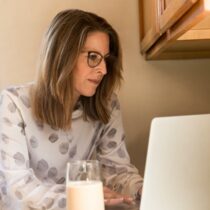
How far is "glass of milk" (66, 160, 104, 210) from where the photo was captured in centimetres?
72

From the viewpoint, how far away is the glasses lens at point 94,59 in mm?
1185

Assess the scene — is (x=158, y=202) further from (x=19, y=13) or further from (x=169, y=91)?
(x=19, y=13)

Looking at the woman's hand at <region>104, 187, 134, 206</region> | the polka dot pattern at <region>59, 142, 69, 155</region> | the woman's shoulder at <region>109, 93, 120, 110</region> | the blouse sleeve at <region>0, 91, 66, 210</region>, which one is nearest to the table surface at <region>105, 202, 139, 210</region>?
the woman's hand at <region>104, 187, 134, 206</region>

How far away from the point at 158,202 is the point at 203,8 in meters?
0.35

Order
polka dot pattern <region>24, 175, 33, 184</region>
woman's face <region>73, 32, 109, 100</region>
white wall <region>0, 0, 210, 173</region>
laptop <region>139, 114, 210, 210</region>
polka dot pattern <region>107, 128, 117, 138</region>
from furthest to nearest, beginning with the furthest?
white wall <region>0, 0, 210, 173</region>
polka dot pattern <region>107, 128, 117, 138</region>
woman's face <region>73, 32, 109, 100</region>
polka dot pattern <region>24, 175, 33, 184</region>
laptop <region>139, 114, 210, 210</region>

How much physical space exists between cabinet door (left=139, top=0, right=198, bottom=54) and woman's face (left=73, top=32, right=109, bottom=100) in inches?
6.3

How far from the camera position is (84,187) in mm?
732

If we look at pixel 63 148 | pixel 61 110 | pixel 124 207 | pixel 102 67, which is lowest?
pixel 124 207

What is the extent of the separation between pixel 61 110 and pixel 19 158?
197 millimetres

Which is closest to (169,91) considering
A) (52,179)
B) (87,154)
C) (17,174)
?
(87,154)

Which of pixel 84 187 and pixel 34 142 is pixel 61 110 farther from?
pixel 84 187

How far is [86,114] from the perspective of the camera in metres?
1.31

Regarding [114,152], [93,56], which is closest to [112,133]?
[114,152]

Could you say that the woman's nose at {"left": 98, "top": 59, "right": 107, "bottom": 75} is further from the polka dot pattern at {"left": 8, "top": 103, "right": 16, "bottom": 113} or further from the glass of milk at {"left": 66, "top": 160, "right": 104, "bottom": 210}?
the glass of milk at {"left": 66, "top": 160, "right": 104, "bottom": 210}
